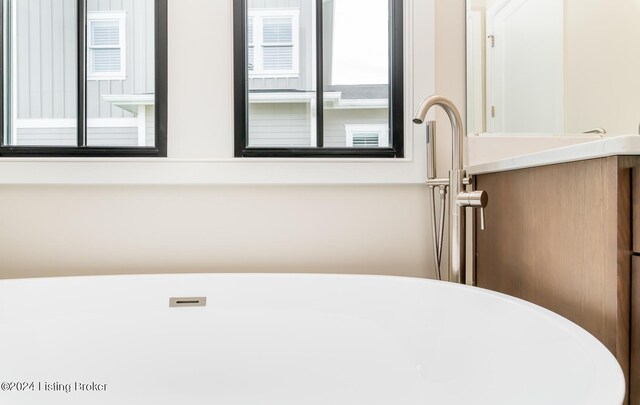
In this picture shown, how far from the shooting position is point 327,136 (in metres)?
1.70

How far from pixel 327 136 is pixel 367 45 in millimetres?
440

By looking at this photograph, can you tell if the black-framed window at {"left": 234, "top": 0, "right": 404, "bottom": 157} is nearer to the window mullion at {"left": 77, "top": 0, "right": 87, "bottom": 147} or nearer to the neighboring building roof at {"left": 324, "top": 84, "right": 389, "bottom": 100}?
the neighboring building roof at {"left": 324, "top": 84, "right": 389, "bottom": 100}

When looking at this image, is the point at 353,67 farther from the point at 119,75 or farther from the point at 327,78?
the point at 119,75

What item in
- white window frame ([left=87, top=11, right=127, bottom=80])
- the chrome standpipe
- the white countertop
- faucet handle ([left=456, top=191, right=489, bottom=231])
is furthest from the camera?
white window frame ([left=87, top=11, right=127, bottom=80])

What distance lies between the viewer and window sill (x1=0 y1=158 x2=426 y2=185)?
1320 millimetres

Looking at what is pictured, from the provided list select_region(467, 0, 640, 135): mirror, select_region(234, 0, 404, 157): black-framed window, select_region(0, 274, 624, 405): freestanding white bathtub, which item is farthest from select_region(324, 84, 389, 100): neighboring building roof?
select_region(0, 274, 624, 405): freestanding white bathtub

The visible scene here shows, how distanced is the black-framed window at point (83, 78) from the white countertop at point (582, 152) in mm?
1077

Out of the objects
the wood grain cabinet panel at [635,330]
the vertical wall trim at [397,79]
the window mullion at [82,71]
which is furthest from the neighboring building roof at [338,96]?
the wood grain cabinet panel at [635,330]

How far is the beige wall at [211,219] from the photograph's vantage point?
135cm

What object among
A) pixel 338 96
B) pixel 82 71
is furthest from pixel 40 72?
pixel 338 96

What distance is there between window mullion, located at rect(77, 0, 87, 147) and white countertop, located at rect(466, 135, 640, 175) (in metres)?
1.34

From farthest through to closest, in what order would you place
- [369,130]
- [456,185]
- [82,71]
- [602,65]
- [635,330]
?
[369,130]
[82,71]
[602,65]
[456,185]
[635,330]

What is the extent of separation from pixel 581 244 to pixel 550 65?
897 millimetres

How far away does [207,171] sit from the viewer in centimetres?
133
